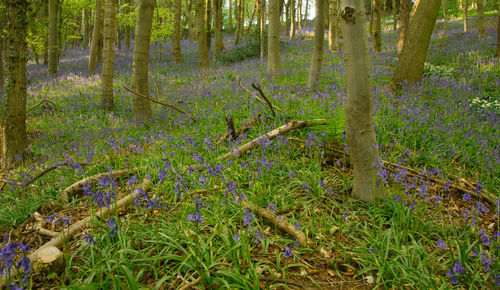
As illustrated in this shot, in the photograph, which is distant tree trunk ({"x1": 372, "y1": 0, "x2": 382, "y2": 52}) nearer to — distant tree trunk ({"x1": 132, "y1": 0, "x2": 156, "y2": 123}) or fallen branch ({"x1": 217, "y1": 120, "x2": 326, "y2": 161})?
distant tree trunk ({"x1": 132, "y1": 0, "x2": 156, "y2": 123})

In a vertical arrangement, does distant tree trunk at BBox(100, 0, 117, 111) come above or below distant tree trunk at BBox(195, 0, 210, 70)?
below

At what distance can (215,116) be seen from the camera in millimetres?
6148

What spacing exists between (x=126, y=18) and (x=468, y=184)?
1845cm

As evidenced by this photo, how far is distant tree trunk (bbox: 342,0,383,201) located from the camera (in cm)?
272

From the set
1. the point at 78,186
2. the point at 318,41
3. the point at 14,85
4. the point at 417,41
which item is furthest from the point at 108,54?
the point at 417,41

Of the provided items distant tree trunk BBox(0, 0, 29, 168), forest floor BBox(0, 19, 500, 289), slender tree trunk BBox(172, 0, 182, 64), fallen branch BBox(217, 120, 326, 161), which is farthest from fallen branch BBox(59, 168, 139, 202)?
slender tree trunk BBox(172, 0, 182, 64)

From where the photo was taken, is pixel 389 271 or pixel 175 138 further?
pixel 175 138

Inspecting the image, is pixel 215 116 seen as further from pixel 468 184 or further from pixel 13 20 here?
pixel 468 184

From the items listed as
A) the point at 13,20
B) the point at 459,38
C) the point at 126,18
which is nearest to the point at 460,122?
the point at 13,20

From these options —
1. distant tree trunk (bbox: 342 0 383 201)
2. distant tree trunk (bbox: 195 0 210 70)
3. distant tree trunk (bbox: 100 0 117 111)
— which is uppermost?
distant tree trunk (bbox: 195 0 210 70)

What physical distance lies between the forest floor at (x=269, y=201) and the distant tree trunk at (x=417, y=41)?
56cm

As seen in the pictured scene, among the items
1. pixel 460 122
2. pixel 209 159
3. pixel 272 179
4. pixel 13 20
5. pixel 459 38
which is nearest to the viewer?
pixel 272 179

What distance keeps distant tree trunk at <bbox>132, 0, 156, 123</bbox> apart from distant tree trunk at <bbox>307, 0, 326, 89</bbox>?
13.4ft

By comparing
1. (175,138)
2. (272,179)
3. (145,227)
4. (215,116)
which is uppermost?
(215,116)
